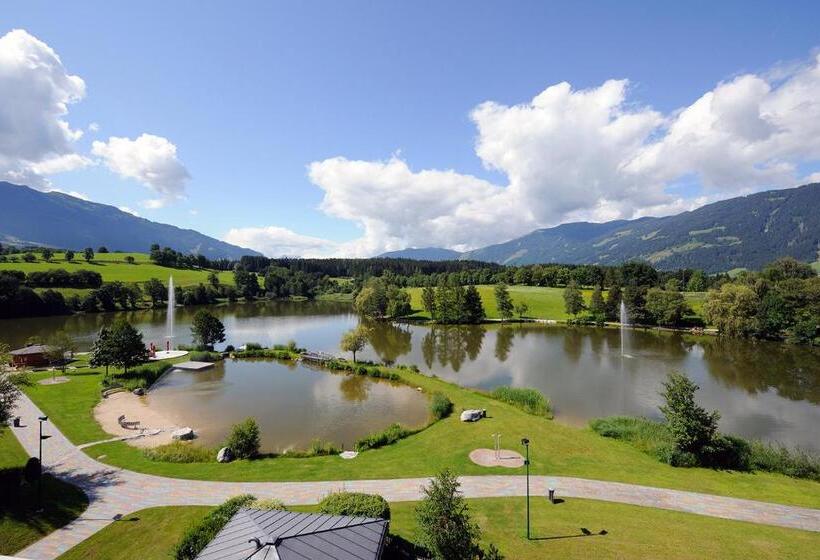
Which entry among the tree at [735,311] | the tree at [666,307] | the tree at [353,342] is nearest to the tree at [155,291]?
the tree at [353,342]

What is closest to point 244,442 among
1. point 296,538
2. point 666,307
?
point 296,538

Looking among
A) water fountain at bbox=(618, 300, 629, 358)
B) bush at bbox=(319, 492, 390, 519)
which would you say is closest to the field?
water fountain at bbox=(618, 300, 629, 358)

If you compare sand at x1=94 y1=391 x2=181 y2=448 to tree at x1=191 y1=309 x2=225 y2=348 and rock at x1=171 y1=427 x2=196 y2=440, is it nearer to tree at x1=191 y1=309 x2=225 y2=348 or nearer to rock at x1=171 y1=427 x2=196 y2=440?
rock at x1=171 y1=427 x2=196 y2=440

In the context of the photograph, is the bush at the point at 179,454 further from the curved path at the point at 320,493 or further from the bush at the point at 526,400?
the bush at the point at 526,400

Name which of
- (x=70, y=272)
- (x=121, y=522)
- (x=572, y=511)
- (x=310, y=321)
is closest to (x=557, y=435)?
(x=572, y=511)

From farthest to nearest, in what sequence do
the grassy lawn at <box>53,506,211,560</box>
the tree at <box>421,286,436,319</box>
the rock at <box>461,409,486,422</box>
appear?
the tree at <box>421,286,436,319</box> → the rock at <box>461,409,486,422</box> → the grassy lawn at <box>53,506,211,560</box>
